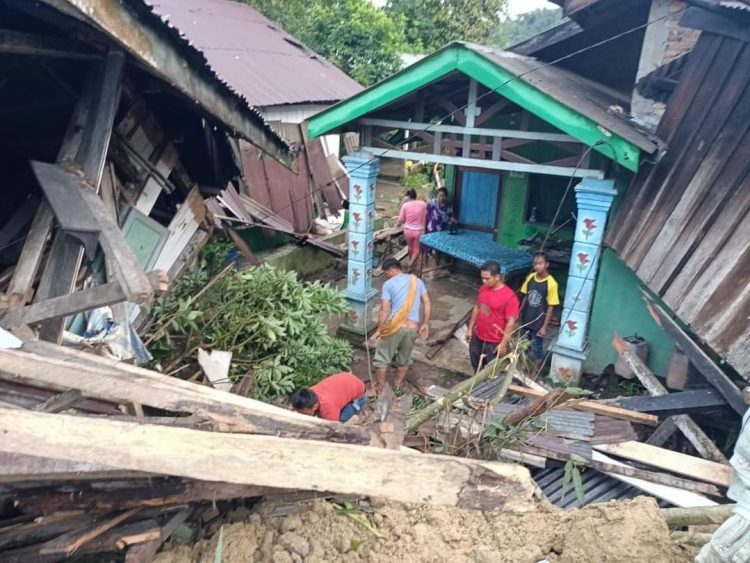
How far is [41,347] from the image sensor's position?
8.51 feet

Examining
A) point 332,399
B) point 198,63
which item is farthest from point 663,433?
point 198,63

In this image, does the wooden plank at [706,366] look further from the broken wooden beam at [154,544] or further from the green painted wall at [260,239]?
the green painted wall at [260,239]

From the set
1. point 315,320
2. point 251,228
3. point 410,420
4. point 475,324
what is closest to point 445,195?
point 251,228

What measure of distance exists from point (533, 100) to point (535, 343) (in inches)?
116

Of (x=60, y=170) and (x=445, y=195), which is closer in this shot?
(x=60, y=170)

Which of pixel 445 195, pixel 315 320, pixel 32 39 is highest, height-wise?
pixel 32 39

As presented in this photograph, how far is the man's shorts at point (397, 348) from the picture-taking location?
6.66m

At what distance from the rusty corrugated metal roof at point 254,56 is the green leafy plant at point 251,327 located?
530cm

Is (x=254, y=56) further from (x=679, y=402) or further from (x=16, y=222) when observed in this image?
(x=679, y=402)

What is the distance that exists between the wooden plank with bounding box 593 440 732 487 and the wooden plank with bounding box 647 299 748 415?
1.54ft

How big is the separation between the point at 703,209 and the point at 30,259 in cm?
491

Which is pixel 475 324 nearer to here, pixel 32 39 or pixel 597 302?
pixel 597 302

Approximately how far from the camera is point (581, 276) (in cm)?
673

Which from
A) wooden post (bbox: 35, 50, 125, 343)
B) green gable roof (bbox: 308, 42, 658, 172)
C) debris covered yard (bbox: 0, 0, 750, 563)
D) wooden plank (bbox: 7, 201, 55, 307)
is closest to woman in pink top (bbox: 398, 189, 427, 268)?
debris covered yard (bbox: 0, 0, 750, 563)
